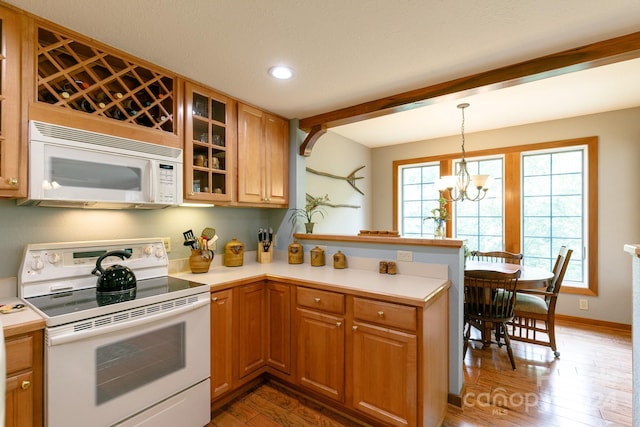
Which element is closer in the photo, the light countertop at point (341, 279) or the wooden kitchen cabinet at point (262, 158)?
the light countertop at point (341, 279)

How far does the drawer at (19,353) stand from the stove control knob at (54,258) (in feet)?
1.91

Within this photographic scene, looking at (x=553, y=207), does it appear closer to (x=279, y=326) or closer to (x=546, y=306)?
(x=546, y=306)

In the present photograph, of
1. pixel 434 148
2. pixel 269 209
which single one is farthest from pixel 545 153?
pixel 269 209

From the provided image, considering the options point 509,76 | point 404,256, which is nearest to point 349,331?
point 404,256

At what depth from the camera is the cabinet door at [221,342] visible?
2012mm

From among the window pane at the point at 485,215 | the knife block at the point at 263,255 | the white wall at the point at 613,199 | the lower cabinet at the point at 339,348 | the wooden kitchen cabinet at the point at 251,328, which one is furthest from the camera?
the window pane at the point at 485,215

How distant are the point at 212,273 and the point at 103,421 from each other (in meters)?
1.11

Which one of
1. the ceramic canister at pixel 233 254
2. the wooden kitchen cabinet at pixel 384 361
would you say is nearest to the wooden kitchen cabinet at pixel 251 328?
the ceramic canister at pixel 233 254

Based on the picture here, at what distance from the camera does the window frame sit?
11.7 feet

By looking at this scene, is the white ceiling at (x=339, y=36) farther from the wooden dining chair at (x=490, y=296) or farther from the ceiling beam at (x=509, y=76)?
the wooden dining chair at (x=490, y=296)

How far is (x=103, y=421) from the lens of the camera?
144cm

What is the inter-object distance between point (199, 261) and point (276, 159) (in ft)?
3.93

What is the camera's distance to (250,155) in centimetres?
269

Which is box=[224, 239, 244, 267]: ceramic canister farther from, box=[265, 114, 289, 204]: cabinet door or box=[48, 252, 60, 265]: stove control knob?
box=[48, 252, 60, 265]: stove control knob
